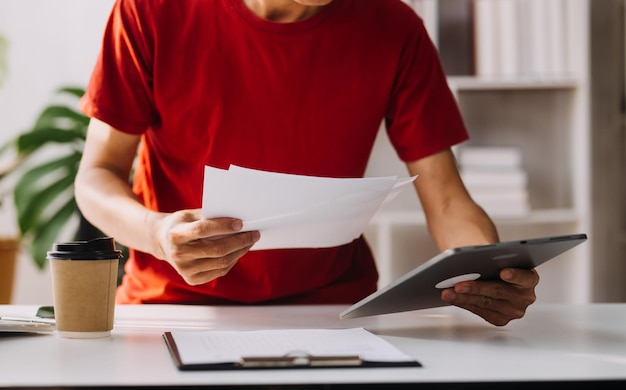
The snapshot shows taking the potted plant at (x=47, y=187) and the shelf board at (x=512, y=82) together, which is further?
the shelf board at (x=512, y=82)

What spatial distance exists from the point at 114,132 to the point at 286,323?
1.66ft

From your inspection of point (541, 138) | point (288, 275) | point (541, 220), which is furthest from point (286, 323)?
point (541, 138)

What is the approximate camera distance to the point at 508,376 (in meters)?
0.73

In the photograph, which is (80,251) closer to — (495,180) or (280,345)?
(280,345)

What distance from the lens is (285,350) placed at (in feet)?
2.71

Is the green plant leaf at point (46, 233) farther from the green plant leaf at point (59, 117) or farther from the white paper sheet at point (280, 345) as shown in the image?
the white paper sheet at point (280, 345)

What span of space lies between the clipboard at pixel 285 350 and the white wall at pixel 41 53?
248 cm

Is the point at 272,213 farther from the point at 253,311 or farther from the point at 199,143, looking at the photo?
the point at 199,143

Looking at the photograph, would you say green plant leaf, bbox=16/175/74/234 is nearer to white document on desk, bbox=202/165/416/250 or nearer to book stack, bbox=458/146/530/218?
book stack, bbox=458/146/530/218

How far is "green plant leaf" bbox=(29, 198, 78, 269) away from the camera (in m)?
2.57

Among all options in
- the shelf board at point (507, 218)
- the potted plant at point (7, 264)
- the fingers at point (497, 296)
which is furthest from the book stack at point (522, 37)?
the fingers at point (497, 296)

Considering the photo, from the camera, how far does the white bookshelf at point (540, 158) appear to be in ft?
9.16

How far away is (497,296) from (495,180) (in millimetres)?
1733

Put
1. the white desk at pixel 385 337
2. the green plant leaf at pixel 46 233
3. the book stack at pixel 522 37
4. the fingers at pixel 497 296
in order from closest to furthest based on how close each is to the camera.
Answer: the white desk at pixel 385 337 → the fingers at pixel 497 296 → the green plant leaf at pixel 46 233 → the book stack at pixel 522 37
